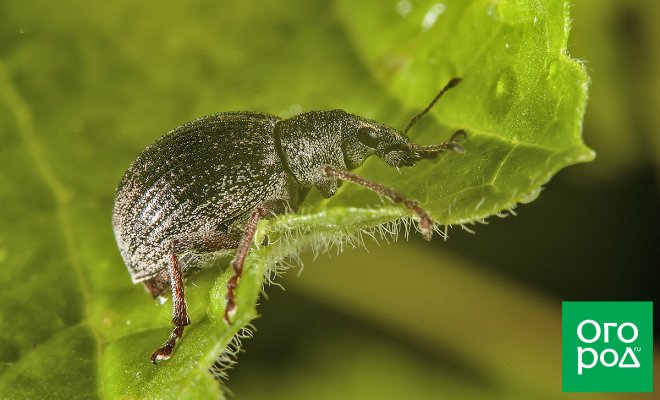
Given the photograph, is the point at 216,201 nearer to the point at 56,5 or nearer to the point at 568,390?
the point at 56,5

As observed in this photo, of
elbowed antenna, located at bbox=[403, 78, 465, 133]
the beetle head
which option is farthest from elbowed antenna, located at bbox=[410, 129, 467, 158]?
elbowed antenna, located at bbox=[403, 78, 465, 133]

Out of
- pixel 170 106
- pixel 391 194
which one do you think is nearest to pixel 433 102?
pixel 391 194

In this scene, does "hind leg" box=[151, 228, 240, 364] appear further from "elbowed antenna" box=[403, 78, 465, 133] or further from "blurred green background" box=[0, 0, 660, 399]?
"elbowed antenna" box=[403, 78, 465, 133]

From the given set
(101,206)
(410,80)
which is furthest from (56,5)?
(410,80)

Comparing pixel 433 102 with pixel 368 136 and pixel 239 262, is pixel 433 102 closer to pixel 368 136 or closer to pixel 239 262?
pixel 368 136

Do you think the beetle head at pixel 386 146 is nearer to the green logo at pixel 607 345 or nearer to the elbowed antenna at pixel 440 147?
the elbowed antenna at pixel 440 147

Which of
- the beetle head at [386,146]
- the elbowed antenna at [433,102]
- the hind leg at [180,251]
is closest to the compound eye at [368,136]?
the beetle head at [386,146]

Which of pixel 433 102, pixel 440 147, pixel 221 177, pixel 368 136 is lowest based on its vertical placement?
pixel 221 177
